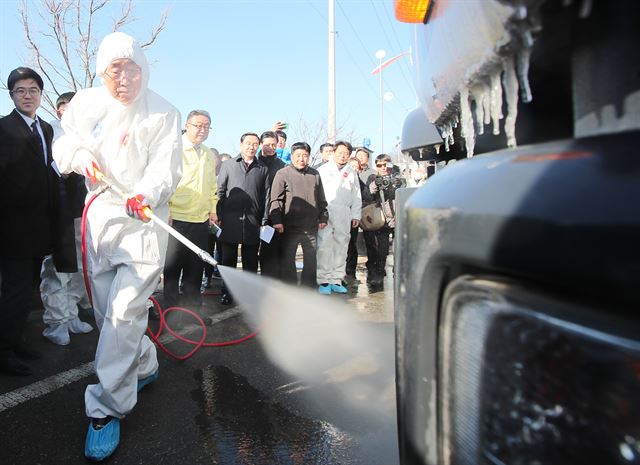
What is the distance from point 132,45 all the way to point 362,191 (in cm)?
451

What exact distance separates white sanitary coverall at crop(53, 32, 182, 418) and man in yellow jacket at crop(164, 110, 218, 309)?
192 cm

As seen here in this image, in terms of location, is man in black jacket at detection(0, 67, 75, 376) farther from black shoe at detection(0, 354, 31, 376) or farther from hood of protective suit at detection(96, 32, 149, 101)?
hood of protective suit at detection(96, 32, 149, 101)

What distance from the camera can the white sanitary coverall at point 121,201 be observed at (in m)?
2.13

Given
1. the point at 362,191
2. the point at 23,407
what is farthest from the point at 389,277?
the point at 23,407

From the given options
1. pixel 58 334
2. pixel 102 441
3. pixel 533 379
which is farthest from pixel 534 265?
pixel 58 334

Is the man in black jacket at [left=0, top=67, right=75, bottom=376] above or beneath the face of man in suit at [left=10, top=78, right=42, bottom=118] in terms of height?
beneath

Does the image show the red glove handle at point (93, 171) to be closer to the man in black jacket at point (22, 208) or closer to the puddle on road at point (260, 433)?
the man in black jacket at point (22, 208)

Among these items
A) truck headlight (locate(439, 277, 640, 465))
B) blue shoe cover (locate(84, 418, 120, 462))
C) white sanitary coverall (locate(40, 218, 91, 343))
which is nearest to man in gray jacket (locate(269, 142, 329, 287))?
white sanitary coverall (locate(40, 218, 91, 343))

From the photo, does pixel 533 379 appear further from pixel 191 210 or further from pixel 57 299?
pixel 191 210

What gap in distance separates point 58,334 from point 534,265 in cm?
399

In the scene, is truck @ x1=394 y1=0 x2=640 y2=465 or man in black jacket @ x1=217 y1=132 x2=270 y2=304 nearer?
truck @ x1=394 y1=0 x2=640 y2=465

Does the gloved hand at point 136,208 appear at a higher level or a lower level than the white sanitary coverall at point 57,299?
higher

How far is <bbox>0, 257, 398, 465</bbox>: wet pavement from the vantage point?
2.09 m

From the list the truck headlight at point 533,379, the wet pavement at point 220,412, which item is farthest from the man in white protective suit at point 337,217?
the truck headlight at point 533,379
